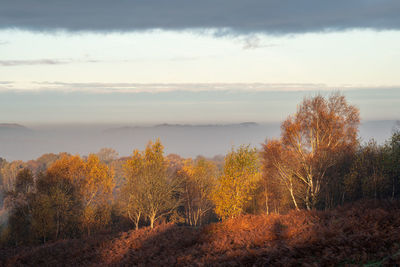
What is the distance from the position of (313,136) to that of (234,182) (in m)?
12.6

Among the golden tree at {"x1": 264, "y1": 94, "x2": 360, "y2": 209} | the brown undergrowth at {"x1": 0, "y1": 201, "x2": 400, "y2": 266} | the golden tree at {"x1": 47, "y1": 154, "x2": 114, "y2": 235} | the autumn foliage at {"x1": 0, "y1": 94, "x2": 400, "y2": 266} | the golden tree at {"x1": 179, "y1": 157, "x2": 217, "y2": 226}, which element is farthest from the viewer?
the golden tree at {"x1": 179, "y1": 157, "x2": 217, "y2": 226}

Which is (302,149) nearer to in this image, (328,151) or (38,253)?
(328,151)

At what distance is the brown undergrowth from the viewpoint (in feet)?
34.8

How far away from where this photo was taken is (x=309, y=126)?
119 feet

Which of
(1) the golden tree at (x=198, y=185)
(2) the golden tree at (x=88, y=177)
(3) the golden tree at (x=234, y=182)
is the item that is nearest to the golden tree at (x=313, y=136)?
(3) the golden tree at (x=234, y=182)

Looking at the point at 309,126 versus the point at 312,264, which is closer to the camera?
the point at 312,264

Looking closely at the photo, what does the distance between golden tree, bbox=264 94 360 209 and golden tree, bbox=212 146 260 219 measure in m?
6.93

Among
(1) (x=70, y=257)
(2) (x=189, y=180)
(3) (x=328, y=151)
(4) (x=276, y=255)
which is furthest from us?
(2) (x=189, y=180)

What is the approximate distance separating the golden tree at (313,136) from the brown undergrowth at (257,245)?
15194mm

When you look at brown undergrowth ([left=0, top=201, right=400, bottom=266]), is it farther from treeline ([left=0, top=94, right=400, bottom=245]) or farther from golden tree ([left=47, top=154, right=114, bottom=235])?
golden tree ([left=47, top=154, right=114, bottom=235])

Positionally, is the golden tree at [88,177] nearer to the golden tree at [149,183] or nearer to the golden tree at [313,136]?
the golden tree at [149,183]

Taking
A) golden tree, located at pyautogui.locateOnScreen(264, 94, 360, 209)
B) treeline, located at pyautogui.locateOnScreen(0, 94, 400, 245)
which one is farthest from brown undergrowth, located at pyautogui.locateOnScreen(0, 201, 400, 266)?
golden tree, located at pyautogui.locateOnScreen(264, 94, 360, 209)

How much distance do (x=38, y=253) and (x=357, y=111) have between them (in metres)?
33.9

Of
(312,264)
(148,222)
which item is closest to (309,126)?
(148,222)
